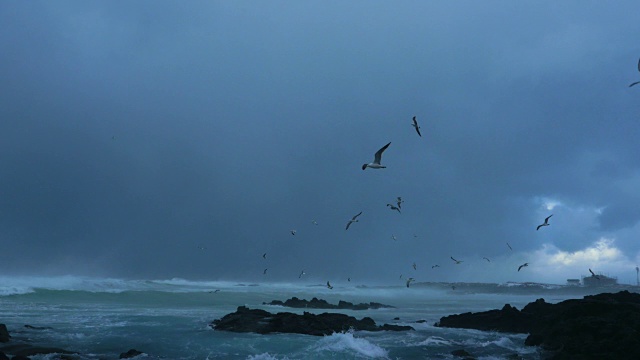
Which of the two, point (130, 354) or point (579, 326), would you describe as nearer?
point (130, 354)

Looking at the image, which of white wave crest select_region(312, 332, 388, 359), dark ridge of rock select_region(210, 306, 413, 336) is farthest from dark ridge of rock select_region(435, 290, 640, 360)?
white wave crest select_region(312, 332, 388, 359)

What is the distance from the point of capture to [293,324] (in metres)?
25.0

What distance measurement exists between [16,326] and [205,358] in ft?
44.8

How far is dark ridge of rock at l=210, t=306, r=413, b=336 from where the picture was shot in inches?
964

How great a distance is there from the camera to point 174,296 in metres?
60.2

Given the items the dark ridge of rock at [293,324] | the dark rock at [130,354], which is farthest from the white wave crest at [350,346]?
the dark rock at [130,354]

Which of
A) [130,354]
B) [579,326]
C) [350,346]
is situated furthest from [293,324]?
[579,326]

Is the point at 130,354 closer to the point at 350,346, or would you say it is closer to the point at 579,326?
Result: the point at 350,346

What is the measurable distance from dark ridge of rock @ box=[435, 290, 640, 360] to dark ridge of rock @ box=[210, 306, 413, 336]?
5.18 meters

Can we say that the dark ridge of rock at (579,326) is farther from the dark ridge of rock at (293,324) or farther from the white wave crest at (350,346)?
the white wave crest at (350,346)

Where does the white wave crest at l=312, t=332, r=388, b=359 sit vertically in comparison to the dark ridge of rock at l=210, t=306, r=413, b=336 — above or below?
below

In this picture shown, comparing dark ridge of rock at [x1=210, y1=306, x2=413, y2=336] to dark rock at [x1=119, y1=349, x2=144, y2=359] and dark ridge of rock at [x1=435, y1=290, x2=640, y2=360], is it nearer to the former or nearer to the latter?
dark ridge of rock at [x1=435, y1=290, x2=640, y2=360]

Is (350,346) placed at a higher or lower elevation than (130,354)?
higher

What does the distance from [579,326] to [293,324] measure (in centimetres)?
1312
